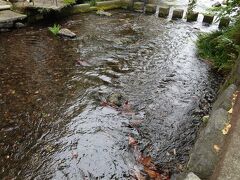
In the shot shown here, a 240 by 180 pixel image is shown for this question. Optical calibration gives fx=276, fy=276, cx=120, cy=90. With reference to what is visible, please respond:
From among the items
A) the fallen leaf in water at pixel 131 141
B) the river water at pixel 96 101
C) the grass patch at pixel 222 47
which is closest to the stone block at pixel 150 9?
the river water at pixel 96 101

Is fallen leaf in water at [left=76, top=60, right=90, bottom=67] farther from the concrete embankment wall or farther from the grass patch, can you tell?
the concrete embankment wall

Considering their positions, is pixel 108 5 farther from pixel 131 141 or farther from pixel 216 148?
pixel 216 148

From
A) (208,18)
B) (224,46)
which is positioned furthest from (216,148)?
(208,18)

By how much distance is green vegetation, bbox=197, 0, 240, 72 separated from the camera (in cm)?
876

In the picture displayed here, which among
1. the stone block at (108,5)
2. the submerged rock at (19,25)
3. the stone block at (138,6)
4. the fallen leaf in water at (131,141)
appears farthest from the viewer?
the stone block at (138,6)

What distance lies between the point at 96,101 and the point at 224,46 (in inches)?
196

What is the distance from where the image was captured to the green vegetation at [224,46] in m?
8.76

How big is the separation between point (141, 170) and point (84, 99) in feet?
9.29

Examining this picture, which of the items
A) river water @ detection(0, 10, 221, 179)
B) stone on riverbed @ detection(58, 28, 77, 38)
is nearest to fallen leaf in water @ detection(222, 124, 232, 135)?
river water @ detection(0, 10, 221, 179)

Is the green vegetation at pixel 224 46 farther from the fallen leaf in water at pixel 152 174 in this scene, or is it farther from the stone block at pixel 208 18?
the fallen leaf in water at pixel 152 174

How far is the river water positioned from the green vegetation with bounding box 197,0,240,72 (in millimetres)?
422

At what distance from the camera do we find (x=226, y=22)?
1440cm

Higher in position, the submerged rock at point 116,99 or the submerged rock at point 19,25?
the submerged rock at point 19,25

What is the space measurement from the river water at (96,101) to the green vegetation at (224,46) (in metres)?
0.42
